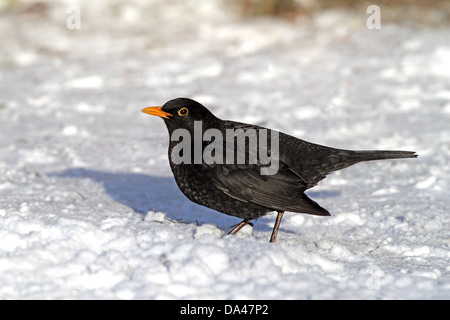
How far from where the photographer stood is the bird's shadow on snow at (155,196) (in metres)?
4.94

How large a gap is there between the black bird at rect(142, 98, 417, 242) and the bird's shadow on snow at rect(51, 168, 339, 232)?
552 millimetres

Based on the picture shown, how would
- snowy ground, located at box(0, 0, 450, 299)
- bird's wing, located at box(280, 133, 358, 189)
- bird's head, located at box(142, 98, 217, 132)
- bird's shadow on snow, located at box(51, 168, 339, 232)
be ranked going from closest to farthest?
snowy ground, located at box(0, 0, 450, 299) → bird's wing, located at box(280, 133, 358, 189) → bird's head, located at box(142, 98, 217, 132) → bird's shadow on snow, located at box(51, 168, 339, 232)

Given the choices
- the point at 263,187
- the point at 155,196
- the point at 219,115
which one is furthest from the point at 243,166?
the point at 219,115

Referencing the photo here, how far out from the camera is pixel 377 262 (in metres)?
3.86

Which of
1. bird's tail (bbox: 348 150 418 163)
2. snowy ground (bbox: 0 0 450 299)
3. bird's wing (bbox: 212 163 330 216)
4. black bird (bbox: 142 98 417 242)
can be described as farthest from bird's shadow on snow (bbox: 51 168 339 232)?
bird's tail (bbox: 348 150 418 163)

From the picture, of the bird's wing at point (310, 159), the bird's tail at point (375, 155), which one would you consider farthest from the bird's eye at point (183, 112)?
the bird's tail at point (375, 155)

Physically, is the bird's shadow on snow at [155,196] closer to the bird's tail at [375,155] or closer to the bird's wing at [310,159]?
the bird's wing at [310,159]

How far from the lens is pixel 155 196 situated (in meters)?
5.46

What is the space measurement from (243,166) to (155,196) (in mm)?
1523

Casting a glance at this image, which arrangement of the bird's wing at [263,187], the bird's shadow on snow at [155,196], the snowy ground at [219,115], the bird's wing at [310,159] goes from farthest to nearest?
the bird's shadow on snow at [155,196] < the bird's wing at [310,159] < the bird's wing at [263,187] < the snowy ground at [219,115]

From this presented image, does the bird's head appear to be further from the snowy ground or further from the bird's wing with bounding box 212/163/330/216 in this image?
the snowy ground

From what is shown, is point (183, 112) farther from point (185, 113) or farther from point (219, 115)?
point (219, 115)

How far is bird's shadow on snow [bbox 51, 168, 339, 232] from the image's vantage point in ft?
16.2
